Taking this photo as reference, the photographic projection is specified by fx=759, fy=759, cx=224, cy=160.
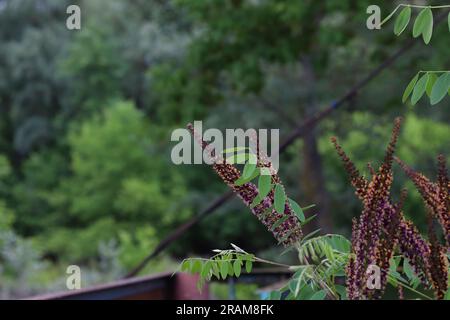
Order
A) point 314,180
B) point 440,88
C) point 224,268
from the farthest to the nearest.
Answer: point 314,180
point 224,268
point 440,88

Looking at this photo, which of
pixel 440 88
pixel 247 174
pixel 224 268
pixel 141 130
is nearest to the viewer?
pixel 247 174

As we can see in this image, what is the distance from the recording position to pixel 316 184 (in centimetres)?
1438

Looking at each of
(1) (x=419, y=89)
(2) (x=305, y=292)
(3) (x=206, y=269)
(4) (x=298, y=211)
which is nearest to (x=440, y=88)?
(1) (x=419, y=89)

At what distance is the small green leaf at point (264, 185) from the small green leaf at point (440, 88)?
0.34 m

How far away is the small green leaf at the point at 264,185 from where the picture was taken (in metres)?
1.24

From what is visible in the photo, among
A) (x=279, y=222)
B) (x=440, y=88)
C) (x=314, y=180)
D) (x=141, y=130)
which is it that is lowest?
(x=279, y=222)

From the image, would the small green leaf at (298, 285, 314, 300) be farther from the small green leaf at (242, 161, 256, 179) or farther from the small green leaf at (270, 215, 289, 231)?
the small green leaf at (242, 161, 256, 179)

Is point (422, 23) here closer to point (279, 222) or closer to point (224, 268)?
point (279, 222)

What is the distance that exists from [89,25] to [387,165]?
84.8 ft

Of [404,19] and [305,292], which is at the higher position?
[404,19]

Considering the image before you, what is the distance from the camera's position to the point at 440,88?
137cm

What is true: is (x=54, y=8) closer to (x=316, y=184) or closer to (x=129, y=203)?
(x=129, y=203)

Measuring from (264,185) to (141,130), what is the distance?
24.5m

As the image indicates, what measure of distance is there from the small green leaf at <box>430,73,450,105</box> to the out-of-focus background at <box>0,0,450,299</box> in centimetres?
1002
